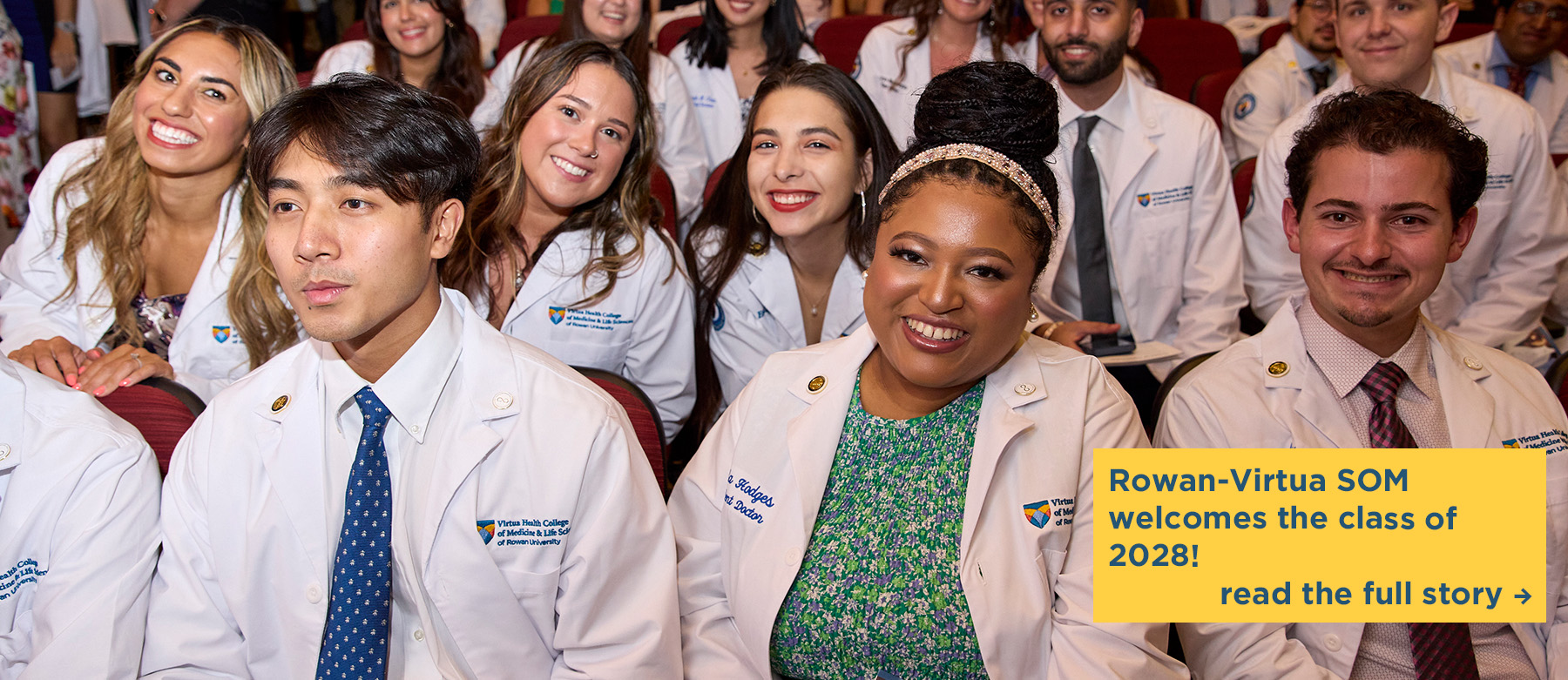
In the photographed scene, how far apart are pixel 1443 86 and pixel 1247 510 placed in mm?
2502

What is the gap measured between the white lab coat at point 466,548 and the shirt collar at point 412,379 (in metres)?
0.02

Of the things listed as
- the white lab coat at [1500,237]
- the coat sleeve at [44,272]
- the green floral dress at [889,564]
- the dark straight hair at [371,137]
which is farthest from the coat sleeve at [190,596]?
the white lab coat at [1500,237]

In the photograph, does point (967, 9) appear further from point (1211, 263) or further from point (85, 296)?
point (85, 296)

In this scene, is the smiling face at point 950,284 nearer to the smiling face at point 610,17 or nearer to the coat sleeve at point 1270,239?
the coat sleeve at point 1270,239

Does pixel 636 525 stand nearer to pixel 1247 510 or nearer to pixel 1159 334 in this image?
pixel 1247 510

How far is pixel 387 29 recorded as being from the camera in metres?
3.75

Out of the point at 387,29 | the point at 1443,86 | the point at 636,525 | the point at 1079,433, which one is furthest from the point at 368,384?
the point at 1443,86

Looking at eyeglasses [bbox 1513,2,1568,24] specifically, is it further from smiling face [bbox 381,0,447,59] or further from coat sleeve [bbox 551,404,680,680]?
coat sleeve [bbox 551,404,680,680]

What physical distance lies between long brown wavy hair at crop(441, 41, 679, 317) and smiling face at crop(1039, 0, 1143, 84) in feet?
3.91

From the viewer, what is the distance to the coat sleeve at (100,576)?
143 centimetres

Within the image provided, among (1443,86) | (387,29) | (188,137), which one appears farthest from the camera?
(387,29)

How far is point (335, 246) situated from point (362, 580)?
0.46m

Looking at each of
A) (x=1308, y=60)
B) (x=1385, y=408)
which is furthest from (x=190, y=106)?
(x=1308, y=60)

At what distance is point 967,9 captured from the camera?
12.1ft
